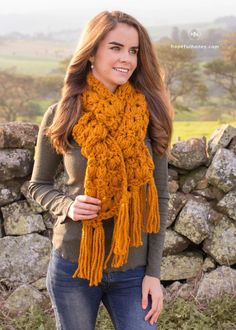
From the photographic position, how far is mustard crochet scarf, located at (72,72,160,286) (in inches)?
82.9

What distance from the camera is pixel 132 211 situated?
216 cm

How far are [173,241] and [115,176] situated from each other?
5.79 ft

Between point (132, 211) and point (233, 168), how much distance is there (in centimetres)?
168

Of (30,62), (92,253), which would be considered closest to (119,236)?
(92,253)

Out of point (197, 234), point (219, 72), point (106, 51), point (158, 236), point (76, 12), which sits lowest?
point (76, 12)

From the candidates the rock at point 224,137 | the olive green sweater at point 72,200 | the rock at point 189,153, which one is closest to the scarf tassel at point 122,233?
the olive green sweater at point 72,200

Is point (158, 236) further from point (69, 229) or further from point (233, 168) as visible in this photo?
point (233, 168)

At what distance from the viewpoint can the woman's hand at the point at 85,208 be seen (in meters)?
2.07

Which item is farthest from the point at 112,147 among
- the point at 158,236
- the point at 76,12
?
the point at 76,12

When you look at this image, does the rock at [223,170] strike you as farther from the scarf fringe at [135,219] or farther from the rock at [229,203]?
the scarf fringe at [135,219]

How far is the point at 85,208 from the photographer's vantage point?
2078 millimetres

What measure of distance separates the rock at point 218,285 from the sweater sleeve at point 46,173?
177cm

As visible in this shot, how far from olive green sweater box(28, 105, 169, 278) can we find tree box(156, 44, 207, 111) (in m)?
19.7

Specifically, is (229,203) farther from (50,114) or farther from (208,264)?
(50,114)
